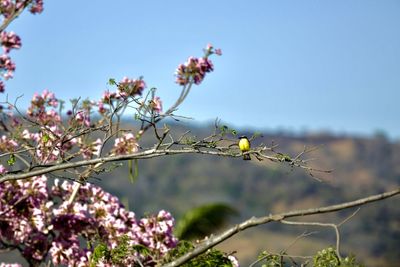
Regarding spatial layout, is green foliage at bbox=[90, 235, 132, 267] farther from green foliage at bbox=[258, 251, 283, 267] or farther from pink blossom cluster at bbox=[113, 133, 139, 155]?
pink blossom cluster at bbox=[113, 133, 139, 155]

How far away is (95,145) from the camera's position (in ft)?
31.6

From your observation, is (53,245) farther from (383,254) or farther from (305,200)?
(305,200)

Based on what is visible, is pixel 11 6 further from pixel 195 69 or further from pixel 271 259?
pixel 271 259

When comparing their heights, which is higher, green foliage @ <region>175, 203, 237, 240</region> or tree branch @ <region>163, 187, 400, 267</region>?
green foliage @ <region>175, 203, 237, 240</region>

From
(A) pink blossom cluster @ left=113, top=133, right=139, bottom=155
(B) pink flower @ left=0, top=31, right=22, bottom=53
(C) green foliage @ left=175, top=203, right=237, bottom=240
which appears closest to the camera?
(A) pink blossom cluster @ left=113, top=133, right=139, bottom=155

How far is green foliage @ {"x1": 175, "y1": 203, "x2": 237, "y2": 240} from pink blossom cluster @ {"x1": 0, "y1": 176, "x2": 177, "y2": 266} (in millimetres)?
4410

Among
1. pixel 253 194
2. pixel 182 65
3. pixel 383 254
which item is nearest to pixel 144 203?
pixel 253 194

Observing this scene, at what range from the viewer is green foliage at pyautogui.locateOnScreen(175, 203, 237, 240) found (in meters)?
13.6

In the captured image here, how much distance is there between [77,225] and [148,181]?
191 meters

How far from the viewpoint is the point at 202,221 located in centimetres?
1384

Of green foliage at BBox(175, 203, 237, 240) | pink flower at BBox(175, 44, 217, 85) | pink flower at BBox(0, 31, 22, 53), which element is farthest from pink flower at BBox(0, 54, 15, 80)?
green foliage at BBox(175, 203, 237, 240)

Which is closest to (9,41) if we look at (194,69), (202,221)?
(194,69)

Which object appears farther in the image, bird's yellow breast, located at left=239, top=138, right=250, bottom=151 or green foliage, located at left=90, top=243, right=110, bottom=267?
green foliage, located at left=90, top=243, right=110, bottom=267

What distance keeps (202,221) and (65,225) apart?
200 inches
